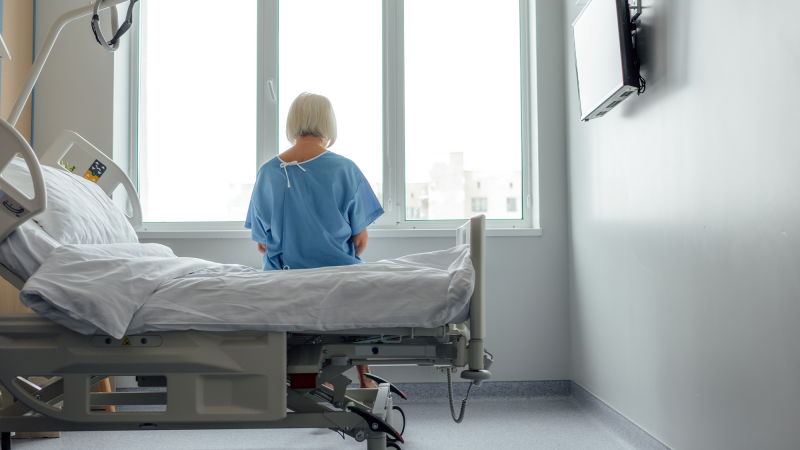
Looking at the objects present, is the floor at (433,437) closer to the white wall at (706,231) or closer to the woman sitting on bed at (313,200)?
the white wall at (706,231)

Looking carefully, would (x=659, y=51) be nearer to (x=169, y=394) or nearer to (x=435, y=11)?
(x=435, y=11)

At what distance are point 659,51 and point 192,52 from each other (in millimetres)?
2411

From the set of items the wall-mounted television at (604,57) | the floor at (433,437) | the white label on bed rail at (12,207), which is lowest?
the floor at (433,437)

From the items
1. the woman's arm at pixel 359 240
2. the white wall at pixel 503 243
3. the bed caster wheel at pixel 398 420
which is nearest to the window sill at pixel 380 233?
the white wall at pixel 503 243

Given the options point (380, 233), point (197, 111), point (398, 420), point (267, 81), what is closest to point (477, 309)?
point (398, 420)

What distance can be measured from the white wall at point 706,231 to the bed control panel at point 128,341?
1424 millimetres

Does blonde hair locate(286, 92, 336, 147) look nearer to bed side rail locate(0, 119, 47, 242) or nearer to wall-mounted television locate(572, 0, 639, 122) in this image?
bed side rail locate(0, 119, 47, 242)

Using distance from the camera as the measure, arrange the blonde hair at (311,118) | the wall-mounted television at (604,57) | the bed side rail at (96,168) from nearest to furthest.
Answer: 1. the wall-mounted television at (604,57)
2. the blonde hair at (311,118)
3. the bed side rail at (96,168)

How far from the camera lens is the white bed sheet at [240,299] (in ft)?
3.80

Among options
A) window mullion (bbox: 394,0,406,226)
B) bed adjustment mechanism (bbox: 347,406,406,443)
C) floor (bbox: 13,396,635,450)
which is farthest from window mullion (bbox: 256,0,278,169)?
bed adjustment mechanism (bbox: 347,406,406,443)

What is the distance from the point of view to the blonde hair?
1961mm

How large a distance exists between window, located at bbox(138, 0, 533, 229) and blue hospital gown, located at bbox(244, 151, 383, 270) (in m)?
0.96

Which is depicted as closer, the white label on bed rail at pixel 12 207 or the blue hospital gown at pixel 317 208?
the white label on bed rail at pixel 12 207

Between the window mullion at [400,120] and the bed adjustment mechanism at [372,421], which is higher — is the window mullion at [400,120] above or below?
above
